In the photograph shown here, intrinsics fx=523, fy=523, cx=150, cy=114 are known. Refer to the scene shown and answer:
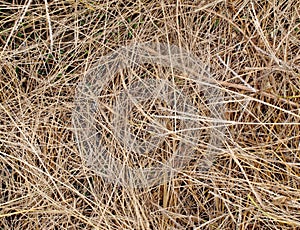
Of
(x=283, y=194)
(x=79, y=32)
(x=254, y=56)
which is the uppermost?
(x=254, y=56)

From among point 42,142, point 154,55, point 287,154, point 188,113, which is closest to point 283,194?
point 287,154

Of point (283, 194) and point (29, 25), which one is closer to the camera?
point (283, 194)

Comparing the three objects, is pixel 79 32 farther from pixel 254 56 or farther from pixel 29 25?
pixel 254 56

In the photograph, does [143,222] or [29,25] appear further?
A: [29,25]

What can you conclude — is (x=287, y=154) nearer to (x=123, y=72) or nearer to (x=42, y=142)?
(x=123, y=72)

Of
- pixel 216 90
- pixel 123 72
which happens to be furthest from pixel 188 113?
pixel 123 72

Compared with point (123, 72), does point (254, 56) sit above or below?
above

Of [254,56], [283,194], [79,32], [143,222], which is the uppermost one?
[254,56]
